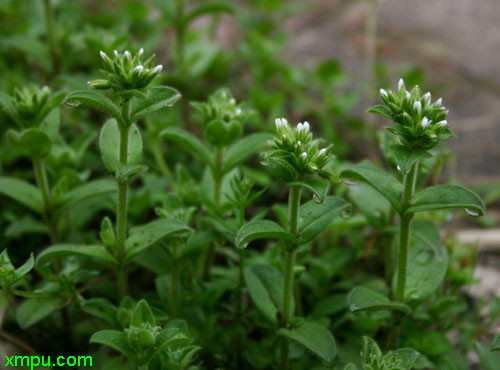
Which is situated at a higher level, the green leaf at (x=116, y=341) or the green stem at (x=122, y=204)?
the green stem at (x=122, y=204)

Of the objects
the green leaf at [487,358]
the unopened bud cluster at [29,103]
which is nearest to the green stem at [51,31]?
Answer: the unopened bud cluster at [29,103]

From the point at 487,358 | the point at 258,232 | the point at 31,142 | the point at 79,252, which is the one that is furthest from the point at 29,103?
the point at 487,358

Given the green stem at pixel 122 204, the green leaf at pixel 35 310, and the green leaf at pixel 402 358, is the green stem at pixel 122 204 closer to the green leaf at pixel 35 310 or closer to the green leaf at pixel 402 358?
the green leaf at pixel 35 310

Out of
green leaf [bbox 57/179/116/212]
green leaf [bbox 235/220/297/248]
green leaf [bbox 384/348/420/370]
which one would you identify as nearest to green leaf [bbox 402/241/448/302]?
green leaf [bbox 384/348/420/370]

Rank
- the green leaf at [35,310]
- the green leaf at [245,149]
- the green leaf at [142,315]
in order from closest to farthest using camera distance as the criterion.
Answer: the green leaf at [142,315] → the green leaf at [35,310] → the green leaf at [245,149]

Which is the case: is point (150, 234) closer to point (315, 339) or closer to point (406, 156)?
point (315, 339)

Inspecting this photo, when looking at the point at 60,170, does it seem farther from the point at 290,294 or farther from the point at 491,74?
the point at 491,74

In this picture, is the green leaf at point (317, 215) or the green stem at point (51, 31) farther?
the green stem at point (51, 31)
